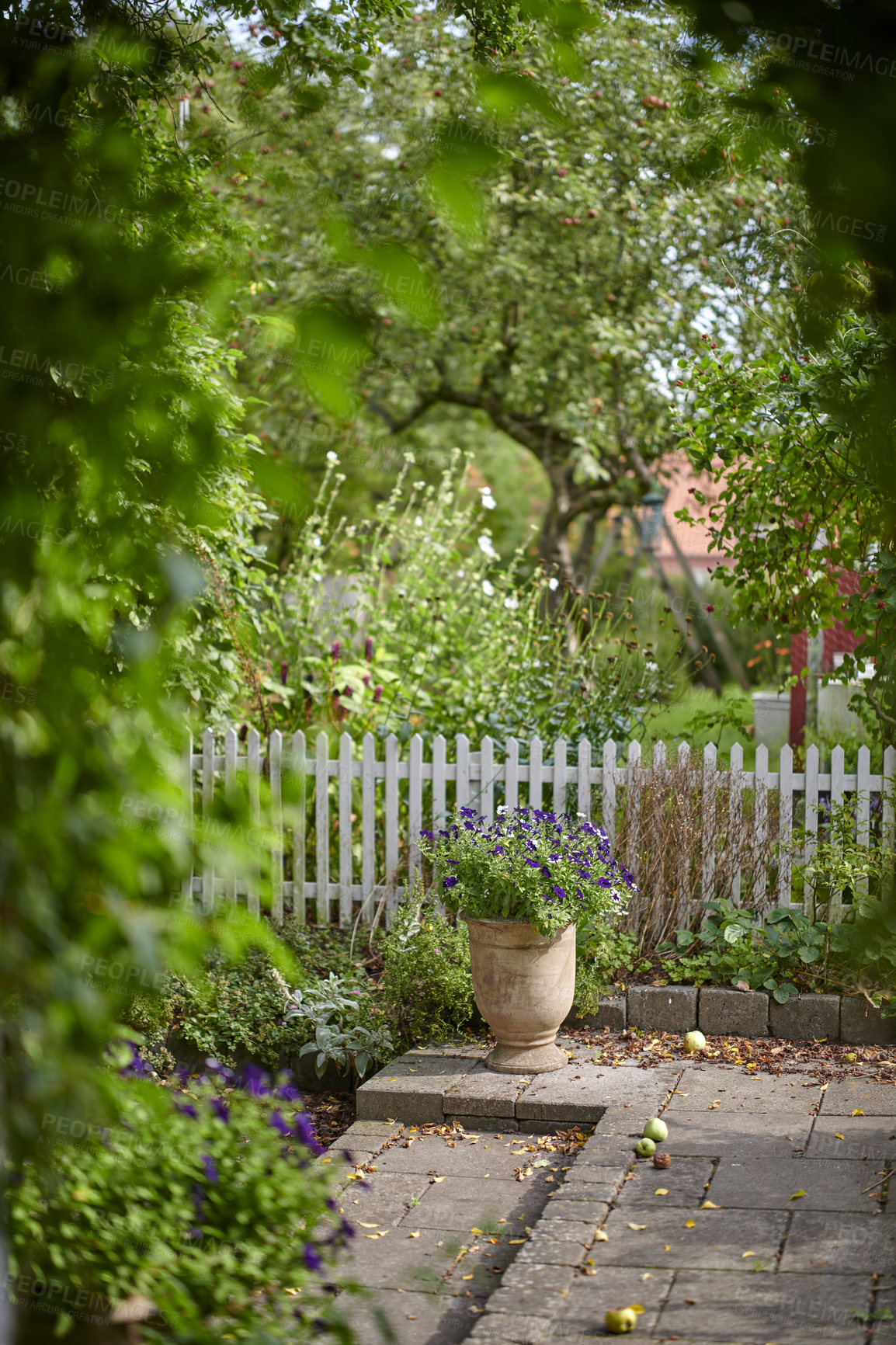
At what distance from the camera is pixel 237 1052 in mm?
4902

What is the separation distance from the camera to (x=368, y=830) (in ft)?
19.5

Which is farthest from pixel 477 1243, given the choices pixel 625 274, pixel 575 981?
pixel 625 274

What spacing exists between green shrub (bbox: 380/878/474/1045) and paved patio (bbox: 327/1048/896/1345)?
0.17 metres

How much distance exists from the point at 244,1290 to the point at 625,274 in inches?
360

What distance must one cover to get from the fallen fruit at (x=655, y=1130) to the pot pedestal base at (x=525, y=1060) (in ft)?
2.54

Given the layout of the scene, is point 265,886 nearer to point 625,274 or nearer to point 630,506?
point 625,274

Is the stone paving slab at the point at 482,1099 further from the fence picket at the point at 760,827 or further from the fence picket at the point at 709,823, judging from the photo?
the fence picket at the point at 760,827

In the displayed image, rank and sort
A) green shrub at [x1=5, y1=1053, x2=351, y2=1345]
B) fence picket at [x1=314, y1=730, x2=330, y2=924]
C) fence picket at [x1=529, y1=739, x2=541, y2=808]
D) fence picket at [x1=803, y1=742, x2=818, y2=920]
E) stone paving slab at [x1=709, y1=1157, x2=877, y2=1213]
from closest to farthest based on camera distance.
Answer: green shrub at [x1=5, y1=1053, x2=351, y2=1345] < stone paving slab at [x1=709, y1=1157, x2=877, y2=1213] < fence picket at [x1=803, y1=742, x2=818, y2=920] < fence picket at [x1=529, y1=739, x2=541, y2=808] < fence picket at [x1=314, y1=730, x2=330, y2=924]

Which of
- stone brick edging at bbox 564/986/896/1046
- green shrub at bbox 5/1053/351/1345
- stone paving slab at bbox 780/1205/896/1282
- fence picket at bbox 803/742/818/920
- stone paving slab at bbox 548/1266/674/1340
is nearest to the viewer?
green shrub at bbox 5/1053/351/1345

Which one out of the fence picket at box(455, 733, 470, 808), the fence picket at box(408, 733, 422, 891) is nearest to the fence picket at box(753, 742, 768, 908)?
the fence picket at box(455, 733, 470, 808)

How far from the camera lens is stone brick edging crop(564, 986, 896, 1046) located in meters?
4.79

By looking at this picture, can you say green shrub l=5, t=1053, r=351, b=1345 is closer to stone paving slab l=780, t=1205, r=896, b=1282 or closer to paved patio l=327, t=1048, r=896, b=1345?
paved patio l=327, t=1048, r=896, b=1345

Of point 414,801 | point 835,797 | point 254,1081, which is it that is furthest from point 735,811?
point 254,1081

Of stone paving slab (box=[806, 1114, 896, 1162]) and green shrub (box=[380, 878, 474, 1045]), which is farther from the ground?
green shrub (box=[380, 878, 474, 1045])
